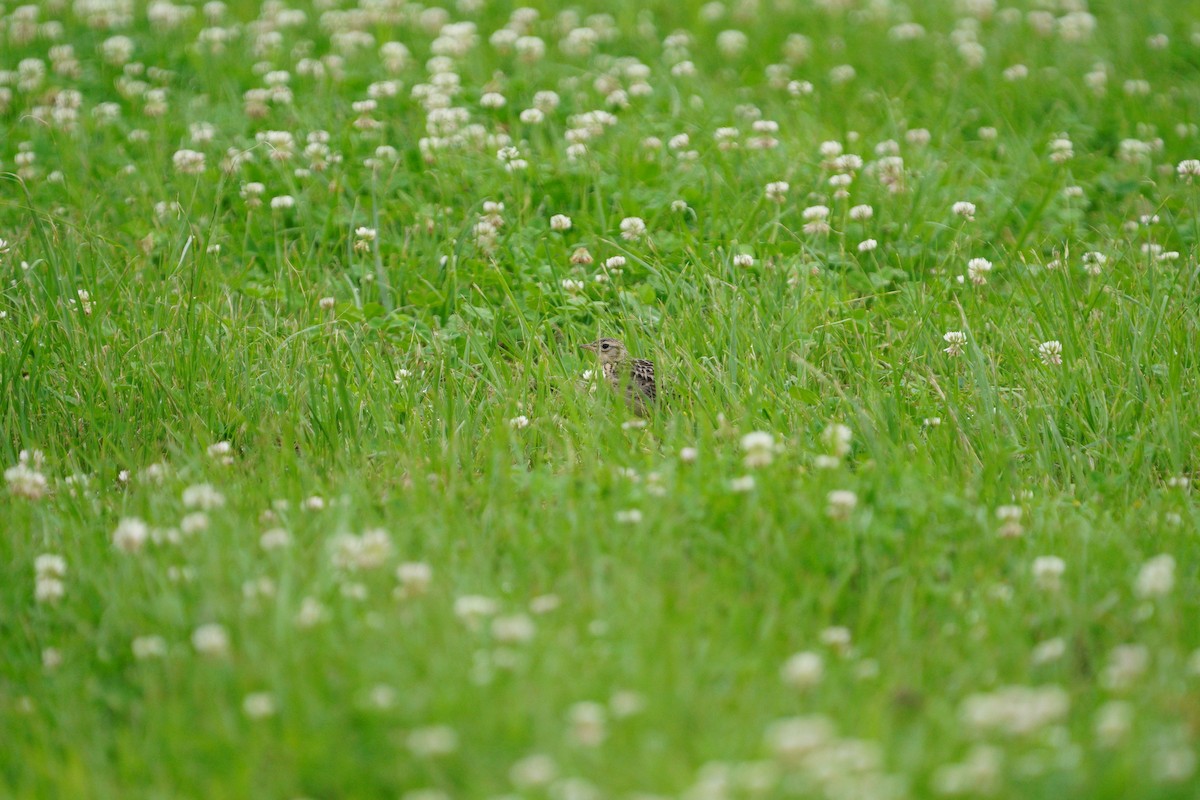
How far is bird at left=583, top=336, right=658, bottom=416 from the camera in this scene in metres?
5.12

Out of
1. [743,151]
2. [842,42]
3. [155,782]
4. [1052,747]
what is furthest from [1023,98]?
[155,782]

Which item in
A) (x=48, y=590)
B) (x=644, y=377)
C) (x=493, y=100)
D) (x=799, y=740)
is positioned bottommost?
(x=644, y=377)

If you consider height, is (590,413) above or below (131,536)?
below

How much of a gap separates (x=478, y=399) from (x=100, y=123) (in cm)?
399

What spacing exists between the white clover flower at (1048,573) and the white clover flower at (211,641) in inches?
89.8

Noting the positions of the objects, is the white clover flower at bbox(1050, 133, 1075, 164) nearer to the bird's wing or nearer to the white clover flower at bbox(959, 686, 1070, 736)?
the bird's wing

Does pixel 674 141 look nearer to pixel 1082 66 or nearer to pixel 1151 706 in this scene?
pixel 1082 66

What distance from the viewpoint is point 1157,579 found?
338 centimetres

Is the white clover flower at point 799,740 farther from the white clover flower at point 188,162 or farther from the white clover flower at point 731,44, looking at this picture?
the white clover flower at point 731,44

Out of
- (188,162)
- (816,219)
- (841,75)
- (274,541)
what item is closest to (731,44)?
(841,75)

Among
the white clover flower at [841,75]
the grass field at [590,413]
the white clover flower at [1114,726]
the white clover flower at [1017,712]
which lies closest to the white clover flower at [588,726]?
the grass field at [590,413]

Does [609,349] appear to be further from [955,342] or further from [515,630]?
[515,630]

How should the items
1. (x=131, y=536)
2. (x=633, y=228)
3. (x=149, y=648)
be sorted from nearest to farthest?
(x=149, y=648)
(x=131, y=536)
(x=633, y=228)

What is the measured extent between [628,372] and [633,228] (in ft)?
4.30
